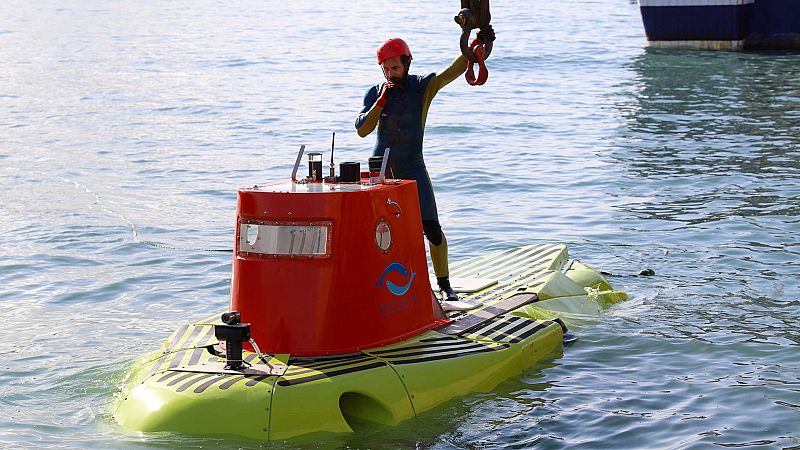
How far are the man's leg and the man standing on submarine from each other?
173 millimetres

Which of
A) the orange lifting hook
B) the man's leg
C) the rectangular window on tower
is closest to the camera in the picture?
the rectangular window on tower

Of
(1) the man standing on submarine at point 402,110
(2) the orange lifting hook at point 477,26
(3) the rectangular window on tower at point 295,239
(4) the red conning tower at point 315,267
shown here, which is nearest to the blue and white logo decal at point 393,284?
(4) the red conning tower at point 315,267

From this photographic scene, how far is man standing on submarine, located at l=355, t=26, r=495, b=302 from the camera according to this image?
8.38 m

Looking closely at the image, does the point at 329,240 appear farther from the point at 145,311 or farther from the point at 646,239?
the point at 646,239

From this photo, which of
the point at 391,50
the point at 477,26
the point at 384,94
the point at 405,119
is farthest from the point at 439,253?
the point at 477,26

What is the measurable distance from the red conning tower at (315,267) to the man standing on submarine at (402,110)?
86 centimetres

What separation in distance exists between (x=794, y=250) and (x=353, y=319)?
6005 millimetres

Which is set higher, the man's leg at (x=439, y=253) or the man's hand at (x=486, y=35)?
the man's hand at (x=486, y=35)

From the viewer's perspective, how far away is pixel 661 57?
34.0m

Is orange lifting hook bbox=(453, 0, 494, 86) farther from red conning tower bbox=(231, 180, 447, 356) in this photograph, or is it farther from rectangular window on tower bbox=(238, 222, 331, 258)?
rectangular window on tower bbox=(238, 222, 331, 258)

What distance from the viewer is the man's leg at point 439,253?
28.7 feet

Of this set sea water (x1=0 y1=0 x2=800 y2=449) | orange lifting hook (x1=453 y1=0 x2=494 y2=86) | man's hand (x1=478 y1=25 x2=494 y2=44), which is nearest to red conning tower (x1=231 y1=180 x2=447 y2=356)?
sea water (x1=0 y1=0 x2=800 y2=449)

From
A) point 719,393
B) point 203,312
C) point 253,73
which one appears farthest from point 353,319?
point 253,73

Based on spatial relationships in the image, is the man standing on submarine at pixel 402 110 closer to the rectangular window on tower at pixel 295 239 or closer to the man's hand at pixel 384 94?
the man's hand at pixel 384 94
